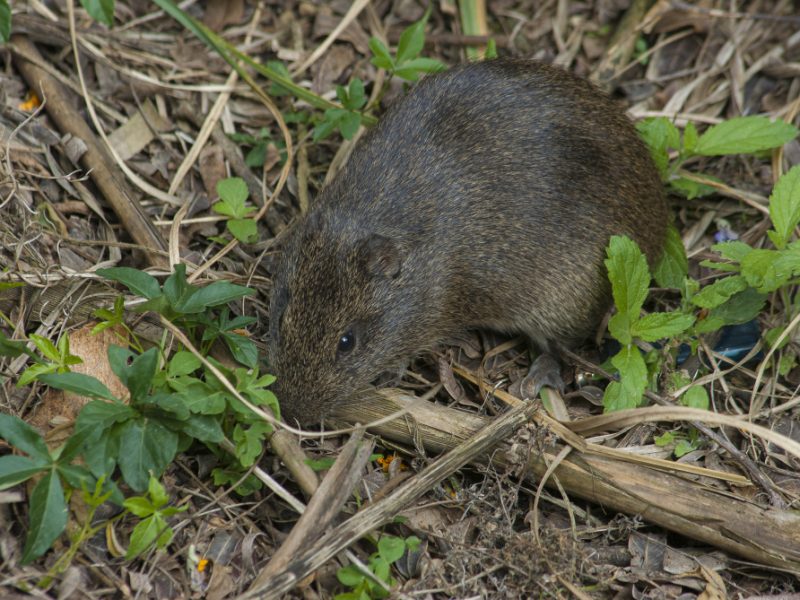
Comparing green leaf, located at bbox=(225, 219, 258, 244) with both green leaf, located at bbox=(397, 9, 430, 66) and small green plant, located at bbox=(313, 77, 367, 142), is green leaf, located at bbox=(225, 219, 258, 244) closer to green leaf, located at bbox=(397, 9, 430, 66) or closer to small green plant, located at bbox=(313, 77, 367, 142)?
small green plant, located at bbox=(313, 77, 367, 142)

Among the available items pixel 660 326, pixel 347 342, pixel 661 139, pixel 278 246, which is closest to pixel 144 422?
pixel 347 342

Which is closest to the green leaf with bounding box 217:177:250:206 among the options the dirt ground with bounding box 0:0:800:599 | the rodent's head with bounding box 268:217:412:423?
the dirt ground with bounding box 0:0:800:599

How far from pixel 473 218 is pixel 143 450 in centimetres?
269

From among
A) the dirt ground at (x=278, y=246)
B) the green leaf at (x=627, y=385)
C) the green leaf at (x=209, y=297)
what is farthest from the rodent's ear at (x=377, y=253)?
the green leaf at (x=627, y=385)

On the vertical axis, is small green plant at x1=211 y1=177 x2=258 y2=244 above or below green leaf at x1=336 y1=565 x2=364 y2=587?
above

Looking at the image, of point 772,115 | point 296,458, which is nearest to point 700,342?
point 772,115

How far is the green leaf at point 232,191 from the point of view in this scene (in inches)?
242

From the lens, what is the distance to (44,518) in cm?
414

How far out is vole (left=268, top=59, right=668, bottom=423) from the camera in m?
5.59

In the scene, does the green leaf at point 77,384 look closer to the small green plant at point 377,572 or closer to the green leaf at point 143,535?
the green leaf at point 143,535

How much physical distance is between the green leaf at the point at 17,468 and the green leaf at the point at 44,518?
0.07m

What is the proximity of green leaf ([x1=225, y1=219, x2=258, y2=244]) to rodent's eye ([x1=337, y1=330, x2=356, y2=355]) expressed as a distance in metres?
1.12

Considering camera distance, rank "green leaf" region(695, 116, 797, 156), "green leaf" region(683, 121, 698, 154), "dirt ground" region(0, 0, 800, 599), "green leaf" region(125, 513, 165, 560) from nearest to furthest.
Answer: "green leaf" region(125, 513, 165, 560)
"dirt ground" region(0, 0, 800, 599)
"green leaf" region(695, 116, 797, 156)
"green leaf" region(683, 121, 698, 154)

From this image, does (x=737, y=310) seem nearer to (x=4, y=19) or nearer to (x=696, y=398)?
(x=696, y=398)
